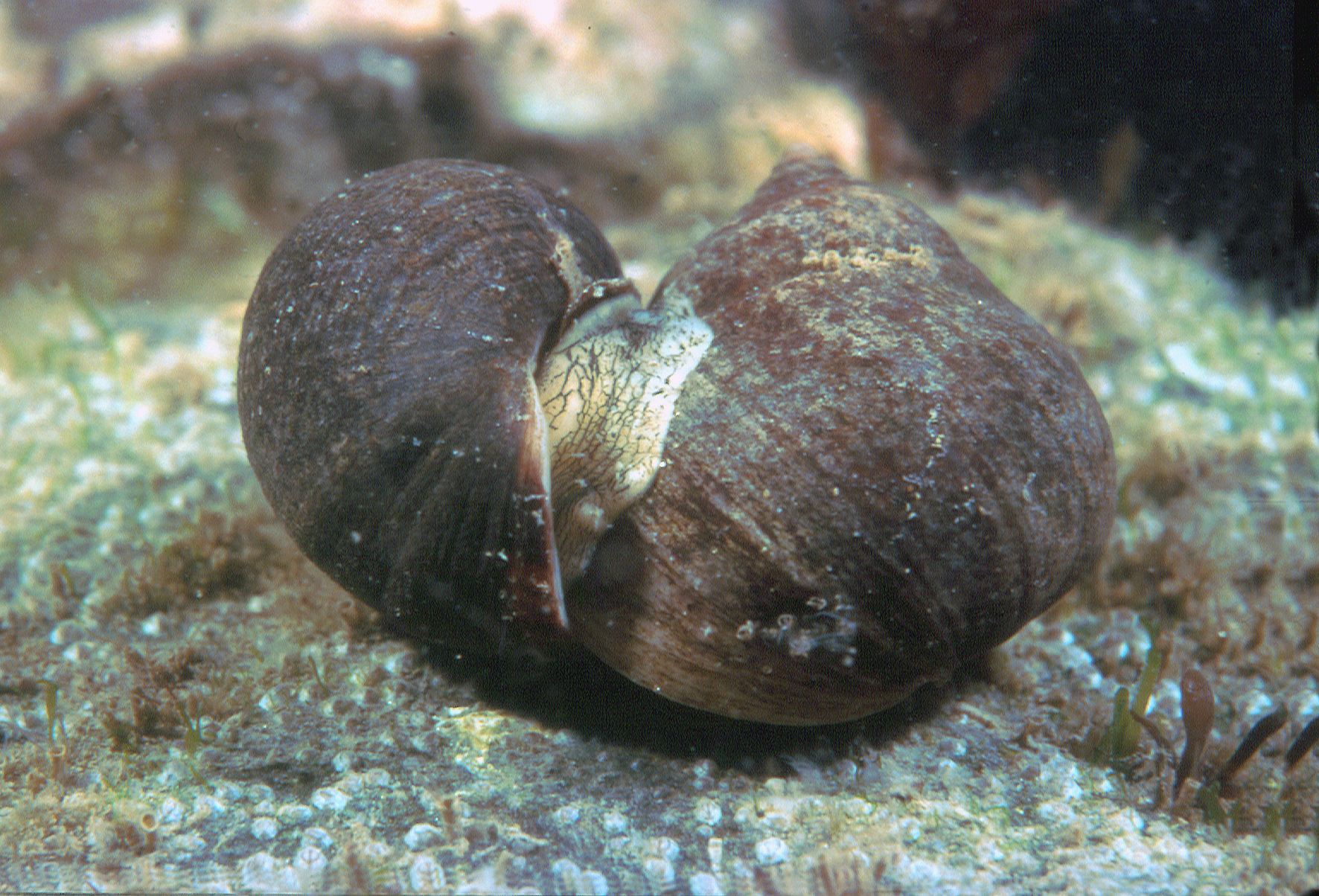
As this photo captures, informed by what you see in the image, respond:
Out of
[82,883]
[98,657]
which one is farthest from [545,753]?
[98,657]

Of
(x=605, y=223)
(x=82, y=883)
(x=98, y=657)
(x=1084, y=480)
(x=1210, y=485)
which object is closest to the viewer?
(x=82, y=883)

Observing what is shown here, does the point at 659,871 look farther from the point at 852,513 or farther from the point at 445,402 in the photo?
the point at 445,402

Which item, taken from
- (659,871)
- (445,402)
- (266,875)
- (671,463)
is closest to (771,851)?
(659,871)

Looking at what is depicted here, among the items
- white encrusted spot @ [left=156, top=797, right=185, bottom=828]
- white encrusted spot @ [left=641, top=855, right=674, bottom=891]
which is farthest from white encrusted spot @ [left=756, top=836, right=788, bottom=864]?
white encrusted spot @ [left=156, top=797, right=185, bottom=828]

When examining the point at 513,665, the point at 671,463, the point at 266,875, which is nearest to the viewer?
the point at 266,875

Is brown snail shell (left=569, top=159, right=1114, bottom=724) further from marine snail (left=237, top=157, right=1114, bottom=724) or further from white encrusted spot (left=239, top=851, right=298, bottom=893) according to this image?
white encrusted spot (left=239, top=851, right=298, bottom=893)

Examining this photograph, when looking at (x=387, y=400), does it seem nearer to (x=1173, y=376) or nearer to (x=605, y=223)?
(x=605, y=223)
